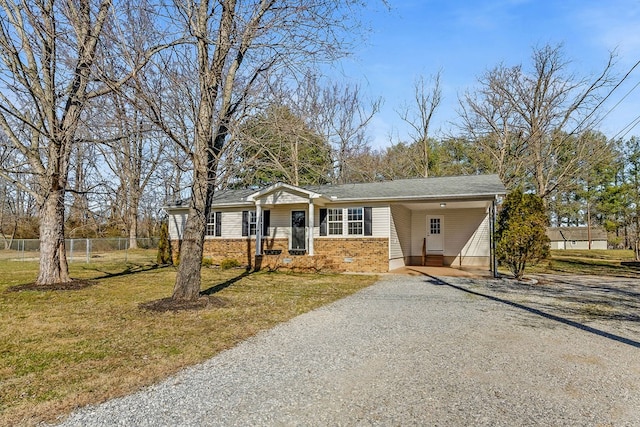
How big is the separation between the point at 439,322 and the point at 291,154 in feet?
21.6

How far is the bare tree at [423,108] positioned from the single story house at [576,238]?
59.2ft

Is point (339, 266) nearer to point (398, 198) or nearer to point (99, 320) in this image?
point (398, 198)

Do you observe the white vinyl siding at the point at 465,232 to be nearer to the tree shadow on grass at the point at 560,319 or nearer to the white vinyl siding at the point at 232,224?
the tree shadow on grass at the point at 560,319

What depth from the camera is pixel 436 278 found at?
12.8 meters

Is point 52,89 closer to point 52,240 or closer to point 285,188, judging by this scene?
point 52,240

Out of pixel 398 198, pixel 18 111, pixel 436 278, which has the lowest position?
pixel 436 278

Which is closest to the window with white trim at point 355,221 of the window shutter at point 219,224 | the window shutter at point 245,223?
the window shutter at point 245,223

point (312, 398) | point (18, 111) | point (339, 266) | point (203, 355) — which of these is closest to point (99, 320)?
point (203, 355)

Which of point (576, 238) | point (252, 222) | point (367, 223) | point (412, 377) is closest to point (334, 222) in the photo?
point (367, 223)

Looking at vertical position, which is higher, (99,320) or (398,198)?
(398,198)

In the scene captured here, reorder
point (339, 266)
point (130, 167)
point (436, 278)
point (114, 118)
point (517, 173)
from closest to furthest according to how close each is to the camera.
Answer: point (114, 118)
point (130, 167)
point (436, 278)
point (339, 266)
point (517, 173)

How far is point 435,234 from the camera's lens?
17.3 meters

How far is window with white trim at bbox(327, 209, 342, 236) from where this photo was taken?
603 inches

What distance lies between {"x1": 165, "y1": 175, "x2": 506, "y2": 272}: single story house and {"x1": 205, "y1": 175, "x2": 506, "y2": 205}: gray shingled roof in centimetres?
3
